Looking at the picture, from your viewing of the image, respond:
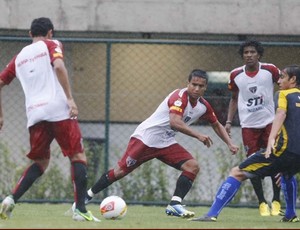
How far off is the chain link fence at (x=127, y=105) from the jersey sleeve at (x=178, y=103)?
3.42 m

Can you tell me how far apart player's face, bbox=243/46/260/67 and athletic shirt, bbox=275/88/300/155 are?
8.24ft

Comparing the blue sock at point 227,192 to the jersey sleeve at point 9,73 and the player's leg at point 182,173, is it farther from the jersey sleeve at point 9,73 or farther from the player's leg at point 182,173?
the jersey sleeve at point 9,73

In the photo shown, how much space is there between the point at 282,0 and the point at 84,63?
3380 mm

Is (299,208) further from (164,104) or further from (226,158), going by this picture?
(164,104)

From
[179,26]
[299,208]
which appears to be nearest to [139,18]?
[179,26]

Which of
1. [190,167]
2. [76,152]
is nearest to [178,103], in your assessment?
[190,167]

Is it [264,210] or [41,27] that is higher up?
[41,27]

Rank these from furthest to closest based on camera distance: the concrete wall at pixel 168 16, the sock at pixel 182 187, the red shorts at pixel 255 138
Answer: the concrete wall at pixel 168 16 → the red shorts at pixel 255 138 → the sock at pixel 182 187

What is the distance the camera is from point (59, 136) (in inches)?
440

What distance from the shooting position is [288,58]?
56.6 ft

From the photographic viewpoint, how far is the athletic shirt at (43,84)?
11117 mm

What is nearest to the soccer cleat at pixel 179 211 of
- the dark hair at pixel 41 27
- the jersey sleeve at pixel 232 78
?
the jersey sleeve at pixel 232 78

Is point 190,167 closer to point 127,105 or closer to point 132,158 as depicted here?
point 132,158

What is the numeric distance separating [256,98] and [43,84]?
3880mm
